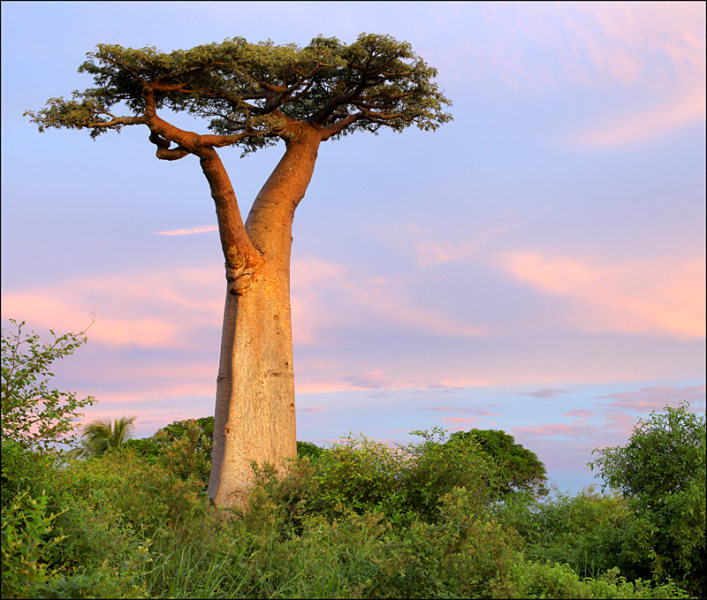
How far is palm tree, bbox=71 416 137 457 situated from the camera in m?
19.8

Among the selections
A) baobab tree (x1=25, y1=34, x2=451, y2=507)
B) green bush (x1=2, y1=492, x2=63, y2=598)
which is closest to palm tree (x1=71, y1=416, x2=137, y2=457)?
baobab tree (x1=25, y1=34, x2=451, y2=507)

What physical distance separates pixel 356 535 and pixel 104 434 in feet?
54.6

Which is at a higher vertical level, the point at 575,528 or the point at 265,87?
the point at 265,87

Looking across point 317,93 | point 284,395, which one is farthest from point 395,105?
point 284,395

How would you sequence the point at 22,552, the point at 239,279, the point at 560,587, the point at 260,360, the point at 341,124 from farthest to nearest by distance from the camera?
the point at 341,124 → the point at 239,279 → the point at 260,360 → the point at 560,587 → the point at 22,552

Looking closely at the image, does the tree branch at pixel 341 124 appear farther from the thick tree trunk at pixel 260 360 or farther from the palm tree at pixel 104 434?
the palm tree at pixel 104 434

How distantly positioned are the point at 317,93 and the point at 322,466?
8.07 meters

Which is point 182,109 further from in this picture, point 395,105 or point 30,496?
point 30,496

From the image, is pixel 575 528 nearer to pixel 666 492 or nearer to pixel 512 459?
pixel 666 492

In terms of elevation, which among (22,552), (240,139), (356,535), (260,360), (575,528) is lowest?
(575,528)

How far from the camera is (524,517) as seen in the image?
345 inches

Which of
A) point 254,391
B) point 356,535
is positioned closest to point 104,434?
point 254,391

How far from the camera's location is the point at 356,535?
5707 mm

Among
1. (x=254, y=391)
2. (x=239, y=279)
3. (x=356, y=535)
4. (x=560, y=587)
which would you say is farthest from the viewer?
(x=239, y=279)
